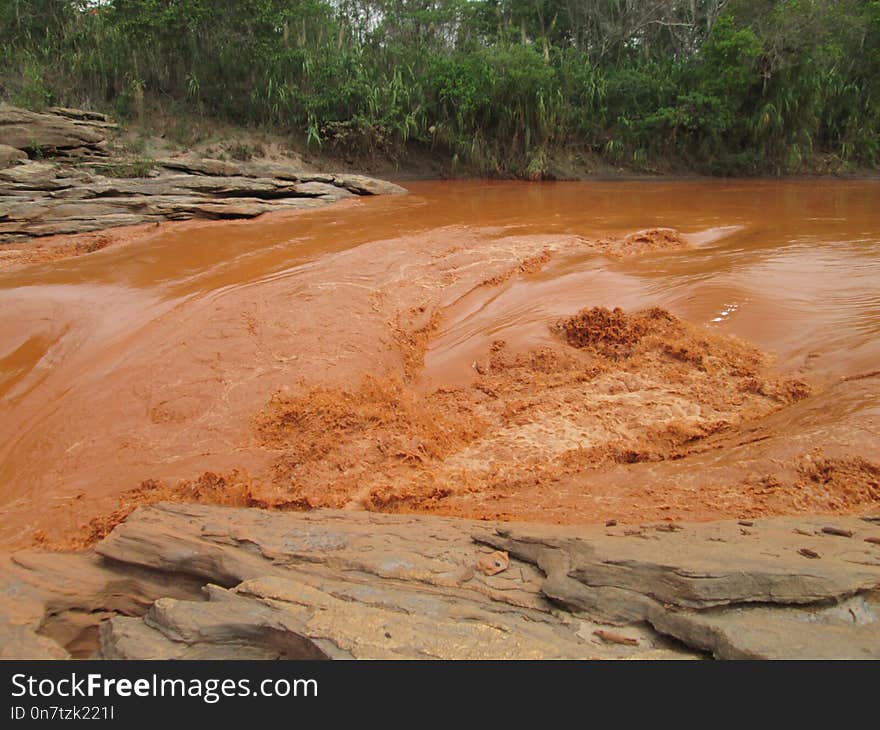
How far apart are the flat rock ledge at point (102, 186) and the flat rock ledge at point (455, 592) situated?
24.4 feet

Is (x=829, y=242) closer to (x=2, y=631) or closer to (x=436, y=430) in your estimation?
(x=436, y=430)

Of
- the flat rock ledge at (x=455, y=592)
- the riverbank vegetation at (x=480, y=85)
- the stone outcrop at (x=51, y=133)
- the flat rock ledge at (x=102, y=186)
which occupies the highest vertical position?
the riverbank vegetation at (x=480, y=85)

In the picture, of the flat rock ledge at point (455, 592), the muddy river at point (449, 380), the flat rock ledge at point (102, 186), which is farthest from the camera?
the flat rock ledge at point (102, 186)

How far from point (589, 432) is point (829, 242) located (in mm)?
5051

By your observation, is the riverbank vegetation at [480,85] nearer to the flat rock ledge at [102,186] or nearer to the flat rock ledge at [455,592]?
the flat rock ledge at [102,186]

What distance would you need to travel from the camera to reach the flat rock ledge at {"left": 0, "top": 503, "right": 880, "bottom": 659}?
5.19 ft

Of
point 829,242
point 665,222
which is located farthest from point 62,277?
point 829,242

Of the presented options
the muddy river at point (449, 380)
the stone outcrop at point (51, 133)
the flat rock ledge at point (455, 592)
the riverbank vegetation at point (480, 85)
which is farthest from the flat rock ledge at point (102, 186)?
the flat rock ledge at point (455, 592)

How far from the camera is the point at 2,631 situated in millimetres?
1780

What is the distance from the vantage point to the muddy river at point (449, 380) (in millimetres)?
2953

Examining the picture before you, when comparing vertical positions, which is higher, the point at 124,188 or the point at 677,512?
the point at 124,188

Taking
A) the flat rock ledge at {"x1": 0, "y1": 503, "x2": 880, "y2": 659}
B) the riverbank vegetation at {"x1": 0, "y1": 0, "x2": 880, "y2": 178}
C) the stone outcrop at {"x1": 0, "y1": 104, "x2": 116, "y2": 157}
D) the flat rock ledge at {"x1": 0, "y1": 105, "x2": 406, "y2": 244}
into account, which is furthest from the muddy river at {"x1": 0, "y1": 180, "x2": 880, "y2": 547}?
the riverbank vegetation at {"x1": 0, "y1": 0, "x2": 880, "y2": 178}

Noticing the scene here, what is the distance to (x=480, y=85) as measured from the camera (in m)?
15.7

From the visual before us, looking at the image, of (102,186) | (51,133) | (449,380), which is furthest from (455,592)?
(51,133)
